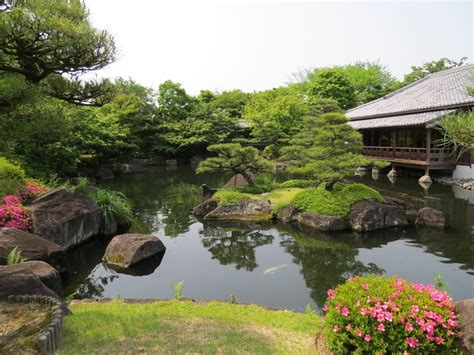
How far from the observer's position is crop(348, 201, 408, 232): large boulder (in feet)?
40.4

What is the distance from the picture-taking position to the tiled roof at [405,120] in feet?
66.8

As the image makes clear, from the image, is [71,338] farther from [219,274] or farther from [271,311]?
[219,274]

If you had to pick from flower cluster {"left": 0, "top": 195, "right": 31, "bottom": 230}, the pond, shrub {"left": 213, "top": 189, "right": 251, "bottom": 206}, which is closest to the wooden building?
the pond

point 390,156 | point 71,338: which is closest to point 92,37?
point 71,338

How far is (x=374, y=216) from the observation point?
1248cm

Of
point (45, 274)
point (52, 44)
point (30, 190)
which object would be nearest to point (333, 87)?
point (30, 190)

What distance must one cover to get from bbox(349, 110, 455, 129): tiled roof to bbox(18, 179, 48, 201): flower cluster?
1915cm

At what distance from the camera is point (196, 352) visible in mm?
4273

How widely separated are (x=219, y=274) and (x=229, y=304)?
106 inches

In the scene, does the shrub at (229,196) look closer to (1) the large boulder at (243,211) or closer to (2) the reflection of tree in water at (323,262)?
(1) the large boulder at (243,211)

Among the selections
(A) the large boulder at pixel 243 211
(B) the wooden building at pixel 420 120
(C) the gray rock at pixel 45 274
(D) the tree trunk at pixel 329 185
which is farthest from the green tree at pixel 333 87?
(C) the gray rock at pixel 45 274

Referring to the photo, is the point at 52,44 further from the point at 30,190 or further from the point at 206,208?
the point at 206,208

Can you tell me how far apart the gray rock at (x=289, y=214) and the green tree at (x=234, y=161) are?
3130 mm

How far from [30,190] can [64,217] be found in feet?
5.81
